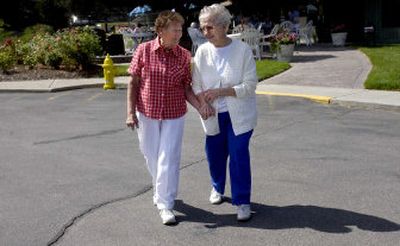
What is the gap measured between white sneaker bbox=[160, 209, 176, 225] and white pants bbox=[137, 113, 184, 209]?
0.11 ft

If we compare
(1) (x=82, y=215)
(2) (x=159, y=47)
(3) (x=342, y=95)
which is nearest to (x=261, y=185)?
(1) (x=82, y=215)

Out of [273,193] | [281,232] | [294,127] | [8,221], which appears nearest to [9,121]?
[294,127]

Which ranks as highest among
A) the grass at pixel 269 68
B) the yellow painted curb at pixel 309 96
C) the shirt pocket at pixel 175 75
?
the shirt pocket at pixel 175 75

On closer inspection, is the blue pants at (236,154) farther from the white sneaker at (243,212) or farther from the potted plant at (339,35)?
the potted plant at (339,35)

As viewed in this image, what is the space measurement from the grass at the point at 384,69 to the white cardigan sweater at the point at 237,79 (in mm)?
7714

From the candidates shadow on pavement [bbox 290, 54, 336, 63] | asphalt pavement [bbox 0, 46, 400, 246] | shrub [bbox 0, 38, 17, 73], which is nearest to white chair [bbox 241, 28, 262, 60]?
shadow on pavement [bbox 290, 54, 336, 63]

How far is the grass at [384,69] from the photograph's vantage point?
12047 mm

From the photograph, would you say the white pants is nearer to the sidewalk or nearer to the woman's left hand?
the woman's left hand

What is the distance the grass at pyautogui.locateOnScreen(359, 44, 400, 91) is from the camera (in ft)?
39.5

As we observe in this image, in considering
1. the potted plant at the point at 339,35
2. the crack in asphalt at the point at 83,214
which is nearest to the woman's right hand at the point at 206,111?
the crack in asphalt at the point at 83,214

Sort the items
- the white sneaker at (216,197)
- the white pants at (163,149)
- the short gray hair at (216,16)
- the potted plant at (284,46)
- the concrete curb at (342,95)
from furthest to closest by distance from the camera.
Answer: the potted plant at (284,46) → the concrete curb at (342,95) → the white sneaker at (216,197) → the white pants at (163,149) → the short gray hair at (216,16)

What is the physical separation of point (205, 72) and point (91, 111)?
695cm

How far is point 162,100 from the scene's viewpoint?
495 centimetres

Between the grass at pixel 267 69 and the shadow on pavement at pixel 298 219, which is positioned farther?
the grass at pixel 267 69
